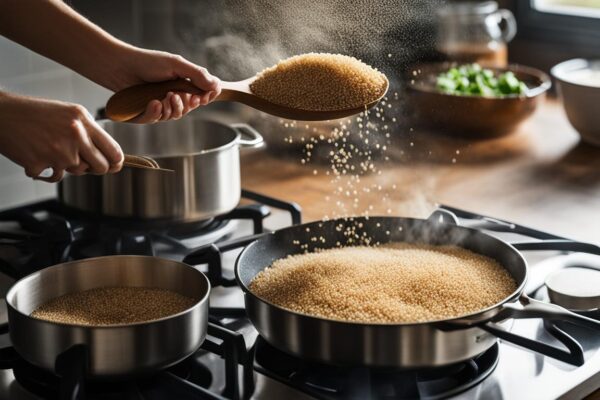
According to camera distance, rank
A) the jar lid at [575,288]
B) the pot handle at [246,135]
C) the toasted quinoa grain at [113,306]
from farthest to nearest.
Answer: the pot handle at [246,135]
the jar lid at [575,288]
the toasted quinoa grain at [113,306]

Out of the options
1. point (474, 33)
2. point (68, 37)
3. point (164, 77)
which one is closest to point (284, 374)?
point (164, 77)

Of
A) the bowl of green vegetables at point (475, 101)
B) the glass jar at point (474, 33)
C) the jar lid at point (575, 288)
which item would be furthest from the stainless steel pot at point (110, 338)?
the glass jar at point (474, 33)

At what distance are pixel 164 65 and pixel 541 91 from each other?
38.5 inches

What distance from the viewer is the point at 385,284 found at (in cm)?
100

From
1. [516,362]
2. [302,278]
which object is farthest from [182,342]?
[516,362]

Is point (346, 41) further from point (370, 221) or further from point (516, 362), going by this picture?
point (516, 362)

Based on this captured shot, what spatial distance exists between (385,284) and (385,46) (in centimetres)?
61

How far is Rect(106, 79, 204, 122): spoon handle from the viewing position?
1.09 metres

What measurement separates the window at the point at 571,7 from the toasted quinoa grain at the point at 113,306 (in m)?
1.64

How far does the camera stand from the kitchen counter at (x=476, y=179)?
57.5 inches

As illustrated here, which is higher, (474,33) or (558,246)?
(474,33)

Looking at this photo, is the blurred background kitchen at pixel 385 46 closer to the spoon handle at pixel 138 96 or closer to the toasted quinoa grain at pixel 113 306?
the spoon handle at pixel 138 96

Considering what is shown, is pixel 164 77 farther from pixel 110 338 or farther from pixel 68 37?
pixel 110 338

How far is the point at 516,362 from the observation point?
3.12ft
